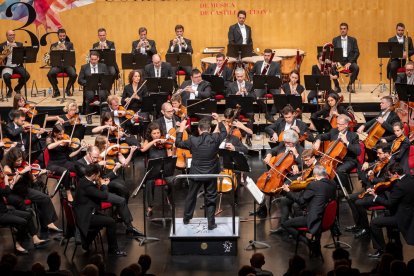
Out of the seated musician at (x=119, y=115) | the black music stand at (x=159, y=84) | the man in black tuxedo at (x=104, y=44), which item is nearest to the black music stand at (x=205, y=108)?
the seated musician at (x=119, y=115)

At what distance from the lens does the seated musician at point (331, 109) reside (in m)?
15.0

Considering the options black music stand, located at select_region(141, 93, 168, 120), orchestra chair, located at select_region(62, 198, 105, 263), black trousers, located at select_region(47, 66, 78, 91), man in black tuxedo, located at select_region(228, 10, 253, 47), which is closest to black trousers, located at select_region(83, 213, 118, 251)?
orchestra chair, located at select_region(62, 198, 105, 263)

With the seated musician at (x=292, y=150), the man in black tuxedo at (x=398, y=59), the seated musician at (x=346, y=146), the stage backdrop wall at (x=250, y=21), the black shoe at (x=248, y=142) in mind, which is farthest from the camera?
the stage backdrop wall at (x=250, y=21)

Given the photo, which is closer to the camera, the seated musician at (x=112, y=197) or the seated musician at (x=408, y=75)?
the seated musician at (x=112, y=197)

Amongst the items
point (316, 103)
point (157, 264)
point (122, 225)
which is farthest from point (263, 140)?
point (157, 264)

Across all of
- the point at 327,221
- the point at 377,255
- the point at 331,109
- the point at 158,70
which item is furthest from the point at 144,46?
the point at 377,255

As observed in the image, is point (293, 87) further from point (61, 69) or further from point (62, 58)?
point (61, 69)

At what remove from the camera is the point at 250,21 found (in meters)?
20.7

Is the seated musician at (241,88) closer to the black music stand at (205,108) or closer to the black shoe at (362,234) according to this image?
the black music stand at (205,108)

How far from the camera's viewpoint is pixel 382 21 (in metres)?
20.8

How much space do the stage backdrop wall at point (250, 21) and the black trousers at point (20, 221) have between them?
29.8 feet

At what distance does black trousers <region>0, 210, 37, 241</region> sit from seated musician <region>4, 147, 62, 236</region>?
0.20 metres

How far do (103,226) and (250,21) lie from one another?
9959 millimetres

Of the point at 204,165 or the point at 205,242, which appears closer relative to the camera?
the point at 205,242
